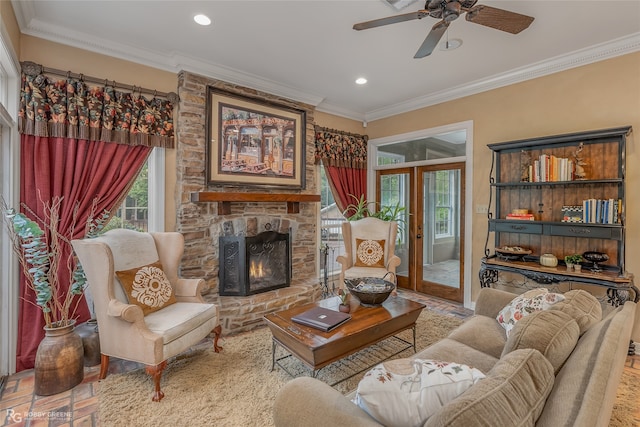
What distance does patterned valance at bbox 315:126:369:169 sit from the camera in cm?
467

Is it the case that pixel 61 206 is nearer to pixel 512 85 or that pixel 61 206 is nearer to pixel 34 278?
pixel 34 278

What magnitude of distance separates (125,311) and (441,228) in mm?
4045

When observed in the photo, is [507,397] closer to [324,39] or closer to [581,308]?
[581,308]

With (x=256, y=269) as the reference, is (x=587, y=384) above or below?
above

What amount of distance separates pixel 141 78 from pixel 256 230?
2.04 meters

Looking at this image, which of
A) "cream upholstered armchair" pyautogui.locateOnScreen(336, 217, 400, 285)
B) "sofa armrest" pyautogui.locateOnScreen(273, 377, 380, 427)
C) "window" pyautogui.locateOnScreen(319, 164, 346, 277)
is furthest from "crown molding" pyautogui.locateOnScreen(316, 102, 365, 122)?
"sofa armrest" pyautogui.locateOnScreen(273, 377, 380, 427)

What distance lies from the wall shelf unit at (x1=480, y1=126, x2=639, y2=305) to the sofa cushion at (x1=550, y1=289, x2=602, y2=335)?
1256 mm

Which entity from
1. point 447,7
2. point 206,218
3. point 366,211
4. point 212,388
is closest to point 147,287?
point 212,388

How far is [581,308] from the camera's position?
66.9 inches

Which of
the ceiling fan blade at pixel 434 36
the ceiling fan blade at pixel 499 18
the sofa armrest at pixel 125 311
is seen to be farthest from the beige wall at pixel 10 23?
the ceiling fan blade at pixel 499 18

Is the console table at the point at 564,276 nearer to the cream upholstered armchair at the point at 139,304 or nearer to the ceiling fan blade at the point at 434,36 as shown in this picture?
the ceiling fan blade at the point at 434,36

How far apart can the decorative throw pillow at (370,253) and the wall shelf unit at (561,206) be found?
1.23 metres

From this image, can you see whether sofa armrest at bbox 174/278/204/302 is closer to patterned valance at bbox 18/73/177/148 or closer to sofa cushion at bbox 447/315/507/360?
patterned valance at bbox 18/73/177/148

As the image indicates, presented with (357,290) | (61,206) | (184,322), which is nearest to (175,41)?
(61,206)
